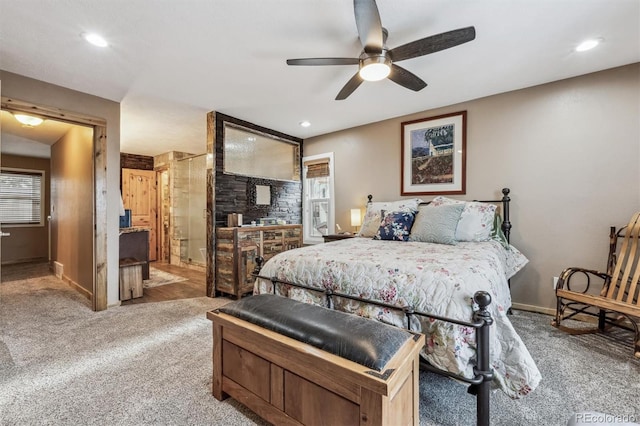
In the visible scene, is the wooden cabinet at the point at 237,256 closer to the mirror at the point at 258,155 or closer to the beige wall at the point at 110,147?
the mirror at the point at 258,155

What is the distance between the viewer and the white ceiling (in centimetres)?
188

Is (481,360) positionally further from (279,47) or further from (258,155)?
(258,155)

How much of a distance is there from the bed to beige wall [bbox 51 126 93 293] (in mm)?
2945

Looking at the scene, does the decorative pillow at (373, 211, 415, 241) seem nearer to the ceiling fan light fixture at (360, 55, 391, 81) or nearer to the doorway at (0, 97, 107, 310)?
the ceiling fan light fixture at (360, 55, 391, 81)

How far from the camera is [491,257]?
210 centimetres

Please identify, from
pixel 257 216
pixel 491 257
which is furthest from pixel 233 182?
pixel 491 257

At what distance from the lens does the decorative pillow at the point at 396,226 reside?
9.63 ft

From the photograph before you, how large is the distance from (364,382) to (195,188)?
5769mm

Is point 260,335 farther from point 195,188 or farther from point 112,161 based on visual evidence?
point 195,188

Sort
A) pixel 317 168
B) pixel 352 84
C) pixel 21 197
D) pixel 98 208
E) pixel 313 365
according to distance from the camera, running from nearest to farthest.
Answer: pixel 313 365 < pixel 352 84 < pixel 98 208 < pixel 317 168 < pixel 21 197

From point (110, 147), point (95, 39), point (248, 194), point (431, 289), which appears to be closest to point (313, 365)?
point (431, 289)

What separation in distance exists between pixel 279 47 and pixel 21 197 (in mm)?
7209

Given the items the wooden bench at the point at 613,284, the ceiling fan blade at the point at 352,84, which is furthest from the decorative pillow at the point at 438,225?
the ceiling fan blade at the point at 352,84

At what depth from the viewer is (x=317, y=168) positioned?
5.07 metres
